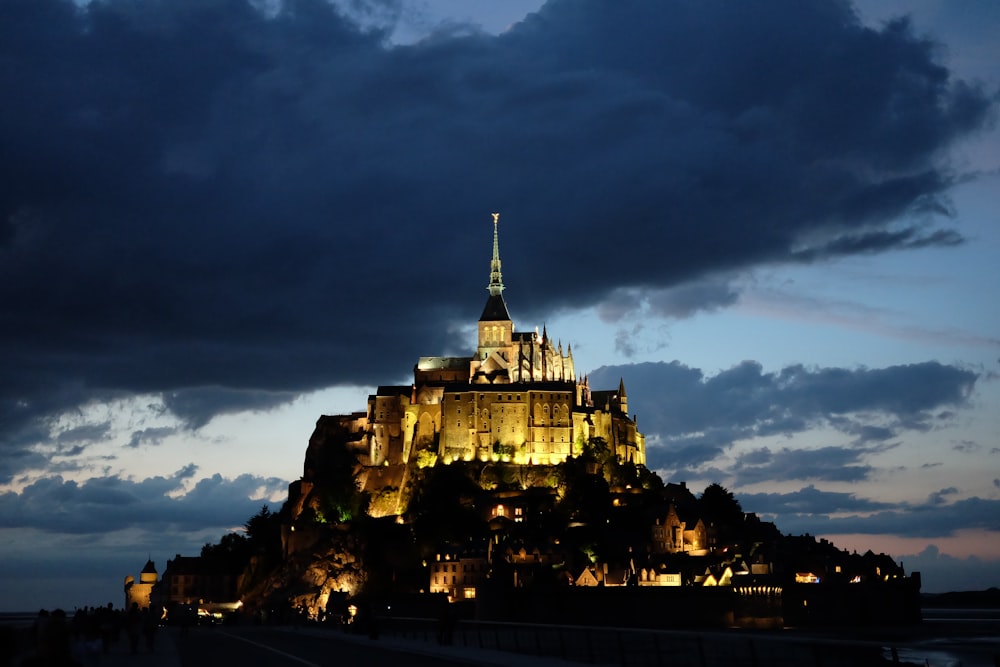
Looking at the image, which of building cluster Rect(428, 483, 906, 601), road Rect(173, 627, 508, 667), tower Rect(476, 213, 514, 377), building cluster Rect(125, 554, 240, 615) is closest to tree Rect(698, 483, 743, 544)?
building cluster Rect(428, 483, 906, 601)

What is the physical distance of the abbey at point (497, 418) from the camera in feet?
417

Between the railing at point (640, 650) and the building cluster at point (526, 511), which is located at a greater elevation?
the building cluster at point (526, 511)

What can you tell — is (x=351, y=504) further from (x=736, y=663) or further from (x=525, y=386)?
(x=736, y=663)

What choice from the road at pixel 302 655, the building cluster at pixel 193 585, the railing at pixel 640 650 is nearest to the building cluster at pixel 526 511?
the building cluster at pixel 193 585

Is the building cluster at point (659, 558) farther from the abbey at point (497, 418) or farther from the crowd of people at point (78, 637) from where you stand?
the crowd of people at point (78, 637)

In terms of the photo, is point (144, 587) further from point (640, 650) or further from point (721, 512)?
point (640, 650)

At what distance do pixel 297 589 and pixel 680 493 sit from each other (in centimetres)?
4438

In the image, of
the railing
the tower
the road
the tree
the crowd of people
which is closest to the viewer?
the crowd of people

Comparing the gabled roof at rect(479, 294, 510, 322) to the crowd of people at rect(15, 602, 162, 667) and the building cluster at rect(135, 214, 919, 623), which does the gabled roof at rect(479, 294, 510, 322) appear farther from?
the crowd of people at rect(15, 602, 162, 667)

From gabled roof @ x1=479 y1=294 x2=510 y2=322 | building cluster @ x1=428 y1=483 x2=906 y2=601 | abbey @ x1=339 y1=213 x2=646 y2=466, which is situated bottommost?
building cluster @ x1=428 y1=483 x2=906 y2=601

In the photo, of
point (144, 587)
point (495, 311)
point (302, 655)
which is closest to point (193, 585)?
point (144, 587)

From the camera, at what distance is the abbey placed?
127 m

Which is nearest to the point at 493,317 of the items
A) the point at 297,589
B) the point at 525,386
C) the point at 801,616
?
the point at 525,386

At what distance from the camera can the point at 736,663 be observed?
123 feet
